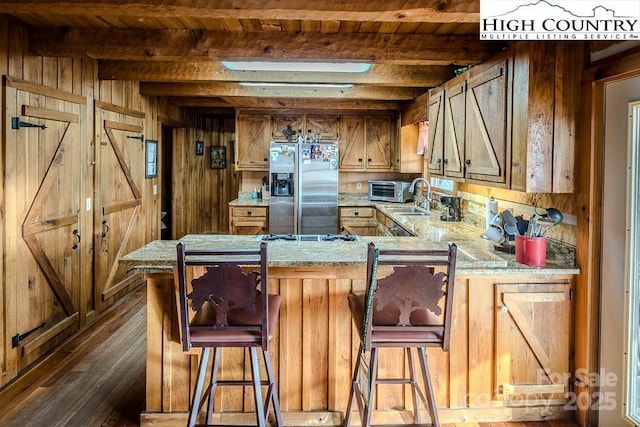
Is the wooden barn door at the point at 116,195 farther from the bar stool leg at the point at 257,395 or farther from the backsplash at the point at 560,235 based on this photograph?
the backsplash at the point at 560,235

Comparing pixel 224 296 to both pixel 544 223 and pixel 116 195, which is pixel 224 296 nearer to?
pixel 544 223

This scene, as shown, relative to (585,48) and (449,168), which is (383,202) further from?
(585,48)

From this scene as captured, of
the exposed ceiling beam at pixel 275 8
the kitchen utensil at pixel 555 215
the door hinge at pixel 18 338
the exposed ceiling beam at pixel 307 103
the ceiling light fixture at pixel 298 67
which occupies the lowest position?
the door hinge at pixel 18 338

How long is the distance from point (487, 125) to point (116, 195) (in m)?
3.74

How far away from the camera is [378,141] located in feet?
21.3

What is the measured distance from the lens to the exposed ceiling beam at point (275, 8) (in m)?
2.23

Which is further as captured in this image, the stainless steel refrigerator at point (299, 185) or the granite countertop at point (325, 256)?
the stainless steel refrigerator at point (299, 185)

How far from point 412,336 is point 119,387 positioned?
6.83 feet

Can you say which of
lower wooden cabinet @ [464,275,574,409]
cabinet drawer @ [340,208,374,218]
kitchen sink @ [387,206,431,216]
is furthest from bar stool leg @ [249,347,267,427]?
cabinet drawer @ [340,208,374,218]

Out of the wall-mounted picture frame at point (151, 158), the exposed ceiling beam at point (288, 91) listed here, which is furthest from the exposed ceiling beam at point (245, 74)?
the wall-mounted picture frame at point (151, 158)

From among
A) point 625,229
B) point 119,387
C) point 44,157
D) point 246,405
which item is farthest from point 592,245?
Result: point 44,157

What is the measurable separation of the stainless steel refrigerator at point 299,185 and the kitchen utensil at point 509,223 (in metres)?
3.47

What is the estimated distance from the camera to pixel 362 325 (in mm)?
2057

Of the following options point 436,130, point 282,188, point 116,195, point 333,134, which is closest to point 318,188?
point 282,188
